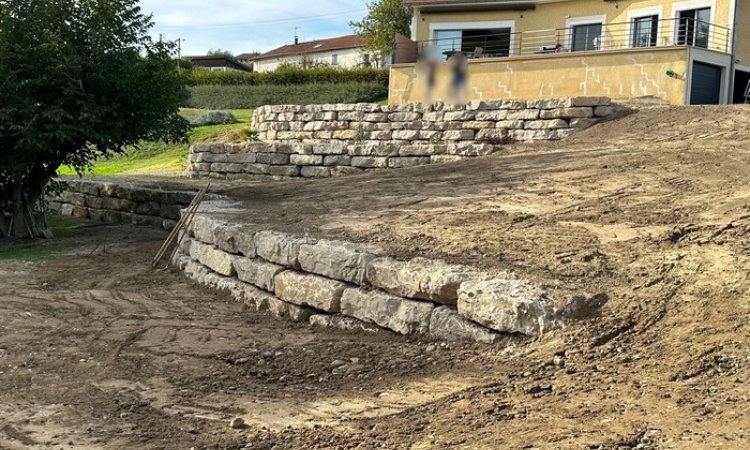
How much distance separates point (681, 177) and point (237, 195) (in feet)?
25.0

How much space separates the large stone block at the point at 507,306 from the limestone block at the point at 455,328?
5cm

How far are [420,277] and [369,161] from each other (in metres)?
9.97

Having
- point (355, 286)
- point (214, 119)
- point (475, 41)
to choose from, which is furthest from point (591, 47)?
point (355, 286)

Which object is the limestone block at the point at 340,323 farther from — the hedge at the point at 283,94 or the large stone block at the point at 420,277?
the hedge at the point at 283,94

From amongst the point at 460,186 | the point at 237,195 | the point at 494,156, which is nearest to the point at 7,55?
the point at 237,195

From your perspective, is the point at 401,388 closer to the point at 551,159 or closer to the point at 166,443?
the point at 166,443

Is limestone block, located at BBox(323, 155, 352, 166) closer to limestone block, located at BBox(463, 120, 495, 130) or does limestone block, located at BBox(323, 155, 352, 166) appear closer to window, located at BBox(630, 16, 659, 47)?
limestone block, located at BBox(463, 120, 495, 130)

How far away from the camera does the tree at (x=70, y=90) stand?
1138 cm

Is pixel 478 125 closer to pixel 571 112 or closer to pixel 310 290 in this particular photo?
pixel 571 112

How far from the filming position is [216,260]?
8.48 meters

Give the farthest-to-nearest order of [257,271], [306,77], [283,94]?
[283,94] → [306,77] → [257,271]

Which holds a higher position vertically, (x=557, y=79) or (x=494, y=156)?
(x=557, y=79)

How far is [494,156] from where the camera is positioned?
1314 centimetres

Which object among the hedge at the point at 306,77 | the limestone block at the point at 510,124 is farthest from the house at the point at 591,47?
the hedge at the point at 306,77
